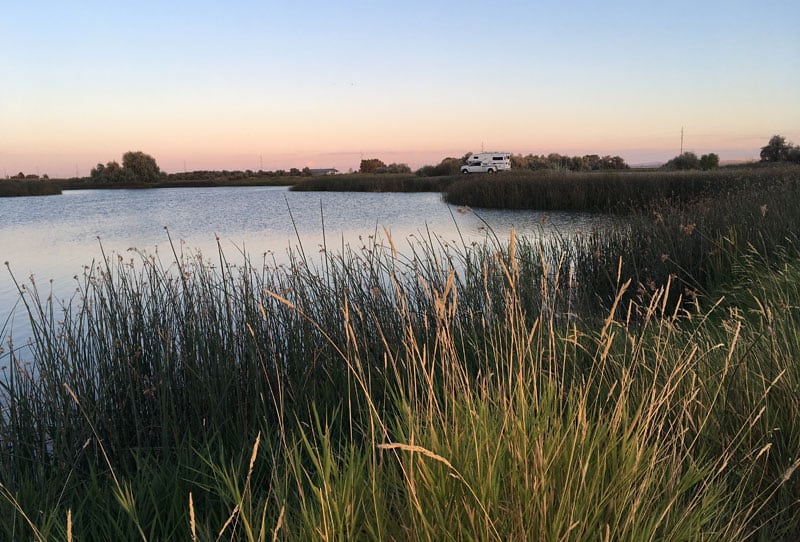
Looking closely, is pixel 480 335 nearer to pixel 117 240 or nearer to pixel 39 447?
pixel 39 447

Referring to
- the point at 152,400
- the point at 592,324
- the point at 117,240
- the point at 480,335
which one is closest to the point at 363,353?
the point at 480,335

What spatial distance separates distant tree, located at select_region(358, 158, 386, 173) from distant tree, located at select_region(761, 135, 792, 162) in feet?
95.4

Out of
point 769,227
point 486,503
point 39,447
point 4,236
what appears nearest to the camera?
point 486,503

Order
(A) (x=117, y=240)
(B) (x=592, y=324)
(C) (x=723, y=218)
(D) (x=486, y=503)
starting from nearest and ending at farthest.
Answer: (D) (x=486, y=503) → (B) (x=592, y=324) → (C) (x=723, y=218) → (A) (x=117, y=240)

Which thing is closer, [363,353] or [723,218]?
[363,353]

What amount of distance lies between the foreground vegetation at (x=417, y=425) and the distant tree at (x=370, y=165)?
47.0m

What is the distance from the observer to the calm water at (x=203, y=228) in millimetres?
10812

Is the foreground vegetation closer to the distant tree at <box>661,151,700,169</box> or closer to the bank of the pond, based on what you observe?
the bank of the pond

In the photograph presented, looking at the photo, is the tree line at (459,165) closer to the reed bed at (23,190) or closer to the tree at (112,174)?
the tree at (112,174)

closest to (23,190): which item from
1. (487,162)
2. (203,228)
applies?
(203,228)

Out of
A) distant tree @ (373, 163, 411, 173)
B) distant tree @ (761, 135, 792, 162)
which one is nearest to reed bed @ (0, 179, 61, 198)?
distant tree @ (373, 163, 411, 173)

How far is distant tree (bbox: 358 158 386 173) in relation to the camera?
5187 centimetres

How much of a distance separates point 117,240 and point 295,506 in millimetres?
13461

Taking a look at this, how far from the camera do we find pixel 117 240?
547 inches
